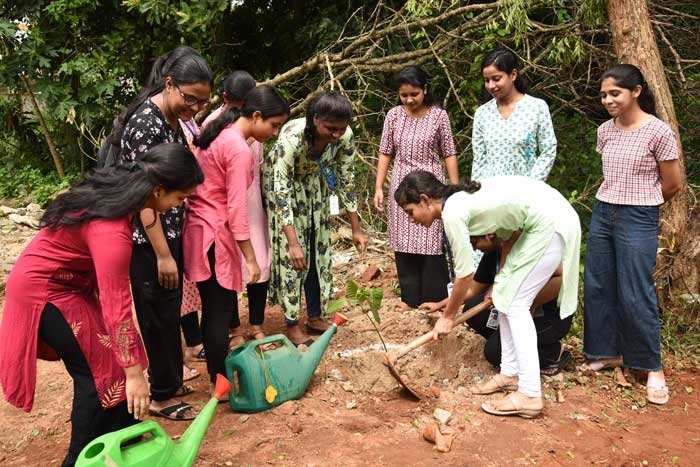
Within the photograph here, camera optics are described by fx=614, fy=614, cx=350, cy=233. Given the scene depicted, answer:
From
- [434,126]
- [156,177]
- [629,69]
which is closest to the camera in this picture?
[156,177]

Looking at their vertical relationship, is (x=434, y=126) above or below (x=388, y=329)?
above

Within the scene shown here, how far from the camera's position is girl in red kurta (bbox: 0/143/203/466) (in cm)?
193

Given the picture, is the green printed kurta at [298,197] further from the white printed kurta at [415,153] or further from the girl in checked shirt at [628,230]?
the girl in checked shirt at [628,230]

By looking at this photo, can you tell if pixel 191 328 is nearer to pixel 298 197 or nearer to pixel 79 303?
pixel 298 197

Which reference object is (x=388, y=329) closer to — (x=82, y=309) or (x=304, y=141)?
(x=304, y=141)

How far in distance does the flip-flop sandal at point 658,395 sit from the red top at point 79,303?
2.50 meters

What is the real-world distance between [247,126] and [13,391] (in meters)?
1.53

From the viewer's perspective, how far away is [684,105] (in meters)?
4.95

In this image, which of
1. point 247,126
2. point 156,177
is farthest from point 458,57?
point 156,177

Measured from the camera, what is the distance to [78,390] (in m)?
2.11

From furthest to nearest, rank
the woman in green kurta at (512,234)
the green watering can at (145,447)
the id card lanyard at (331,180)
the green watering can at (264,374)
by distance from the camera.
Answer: the id card lanyard at (331,180)
the green watering can at (264,374)
the woman in green kurta at (512,234)
the green watering can at (145,447)

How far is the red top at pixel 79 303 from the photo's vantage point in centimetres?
192

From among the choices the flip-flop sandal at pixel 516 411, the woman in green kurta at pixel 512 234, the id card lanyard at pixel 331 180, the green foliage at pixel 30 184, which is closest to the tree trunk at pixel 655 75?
the woman in green kurta at pixel 512 234

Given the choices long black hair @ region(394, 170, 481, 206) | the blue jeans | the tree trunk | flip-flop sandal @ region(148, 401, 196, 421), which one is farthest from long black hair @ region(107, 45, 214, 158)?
the tree trunk
